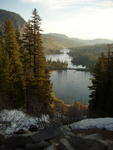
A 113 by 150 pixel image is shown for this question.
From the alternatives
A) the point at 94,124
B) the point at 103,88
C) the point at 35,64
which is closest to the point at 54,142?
the point at 94,124

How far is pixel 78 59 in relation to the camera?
18738 cm

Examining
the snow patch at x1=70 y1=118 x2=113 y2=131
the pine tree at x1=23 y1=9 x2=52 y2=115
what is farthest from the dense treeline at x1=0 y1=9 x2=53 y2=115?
the snow patch at x1=70 y1=118 x2=113 y2=131

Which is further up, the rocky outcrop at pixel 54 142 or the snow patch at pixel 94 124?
the rocky outcrop at pixel 54 142

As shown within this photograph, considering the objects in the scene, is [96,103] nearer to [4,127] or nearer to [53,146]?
[4,127]

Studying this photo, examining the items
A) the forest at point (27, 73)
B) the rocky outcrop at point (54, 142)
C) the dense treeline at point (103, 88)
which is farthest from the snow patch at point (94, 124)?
the dense treeline at point (103, 88)

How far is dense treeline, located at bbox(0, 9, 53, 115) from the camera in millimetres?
22828

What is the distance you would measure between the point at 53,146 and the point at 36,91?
55.3 ft

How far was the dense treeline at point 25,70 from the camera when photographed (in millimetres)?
22828

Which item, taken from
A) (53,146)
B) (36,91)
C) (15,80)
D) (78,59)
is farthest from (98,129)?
(78,59)

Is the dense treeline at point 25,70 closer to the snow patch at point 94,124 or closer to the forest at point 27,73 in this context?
the forest at point 27,73

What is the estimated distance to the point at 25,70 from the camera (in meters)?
25.5

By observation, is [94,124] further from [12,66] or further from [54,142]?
[12,66]

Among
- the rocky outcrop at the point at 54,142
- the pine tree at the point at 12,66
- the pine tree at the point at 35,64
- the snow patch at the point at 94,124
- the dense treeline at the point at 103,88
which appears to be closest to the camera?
the rocky outcrop at the point at 54,142

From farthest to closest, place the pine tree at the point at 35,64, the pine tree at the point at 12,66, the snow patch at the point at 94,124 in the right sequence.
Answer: the pine tree at the point at 12,66, the pine tree at the point at 35,64, the snow patch at the point at 94,124
